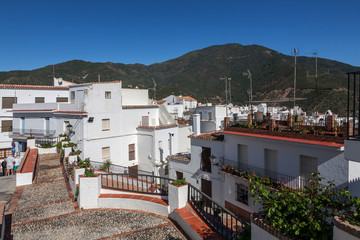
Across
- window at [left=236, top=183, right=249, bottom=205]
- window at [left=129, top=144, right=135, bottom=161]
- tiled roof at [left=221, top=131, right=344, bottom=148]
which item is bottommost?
window at [left=236, top=183, right=249, bottom=205]

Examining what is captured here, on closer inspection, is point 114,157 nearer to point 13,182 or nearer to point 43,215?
point 13,182

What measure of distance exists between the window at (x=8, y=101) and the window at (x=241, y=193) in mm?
24992

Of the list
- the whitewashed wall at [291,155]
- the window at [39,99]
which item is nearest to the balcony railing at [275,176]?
the whitewashed wall at [291,155]

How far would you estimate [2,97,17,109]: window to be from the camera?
26144mm

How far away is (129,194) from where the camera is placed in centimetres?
926

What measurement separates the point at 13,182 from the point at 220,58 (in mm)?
131634

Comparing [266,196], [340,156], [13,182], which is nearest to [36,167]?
[13,182]

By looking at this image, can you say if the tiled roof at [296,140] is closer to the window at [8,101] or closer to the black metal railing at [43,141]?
the black metal railing at [43,141]

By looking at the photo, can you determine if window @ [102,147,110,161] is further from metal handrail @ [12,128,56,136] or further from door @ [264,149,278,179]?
door @ [264,149,278,179]

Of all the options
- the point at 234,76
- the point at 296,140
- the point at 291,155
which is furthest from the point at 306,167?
the point at 234,76

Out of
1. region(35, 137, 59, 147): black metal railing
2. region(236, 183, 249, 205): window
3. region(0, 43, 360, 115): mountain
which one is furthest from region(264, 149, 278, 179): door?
region(35, 137, 59, 147): black metal railing

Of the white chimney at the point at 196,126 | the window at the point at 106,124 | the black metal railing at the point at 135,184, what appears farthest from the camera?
the window at the point at 106,124

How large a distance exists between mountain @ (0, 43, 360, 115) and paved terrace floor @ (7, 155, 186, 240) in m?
13.8

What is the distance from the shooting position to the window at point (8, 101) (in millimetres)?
26144
